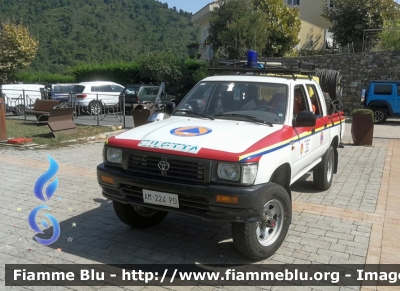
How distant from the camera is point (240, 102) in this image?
5430 millimetres

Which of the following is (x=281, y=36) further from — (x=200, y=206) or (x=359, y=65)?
(x=200, y=206)

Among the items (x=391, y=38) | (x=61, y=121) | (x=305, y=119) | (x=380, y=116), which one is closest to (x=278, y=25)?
(x=391, y=38)

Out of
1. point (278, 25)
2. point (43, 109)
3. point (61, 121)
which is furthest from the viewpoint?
point (278, 25)

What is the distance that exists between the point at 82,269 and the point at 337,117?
5404 mm

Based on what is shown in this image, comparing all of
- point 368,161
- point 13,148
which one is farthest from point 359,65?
point 13,148

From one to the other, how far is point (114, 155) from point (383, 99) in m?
17.6

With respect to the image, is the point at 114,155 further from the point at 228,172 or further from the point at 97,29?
the point at 97,29

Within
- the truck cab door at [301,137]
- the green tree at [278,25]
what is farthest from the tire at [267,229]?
the green tree at [278,25]

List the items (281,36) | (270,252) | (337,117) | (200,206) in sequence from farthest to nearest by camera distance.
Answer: (281,36) → (337,117) → (270,252) → (200,206)

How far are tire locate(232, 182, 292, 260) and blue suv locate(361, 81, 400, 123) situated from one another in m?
16.8

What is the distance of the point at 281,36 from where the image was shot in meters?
28.6

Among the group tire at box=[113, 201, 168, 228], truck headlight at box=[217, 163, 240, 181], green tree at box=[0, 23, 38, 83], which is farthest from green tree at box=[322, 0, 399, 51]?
truck headlight at box=[217, 163, 240, 181]

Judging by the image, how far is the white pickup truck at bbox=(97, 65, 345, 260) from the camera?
13.3 feet

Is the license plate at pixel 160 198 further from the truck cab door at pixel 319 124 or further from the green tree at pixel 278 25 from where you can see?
the green tree at pixel 278 25
